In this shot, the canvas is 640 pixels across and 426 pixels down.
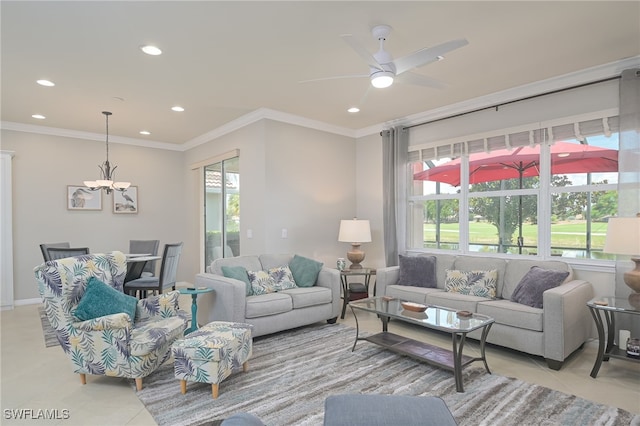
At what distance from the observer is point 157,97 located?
4.38m

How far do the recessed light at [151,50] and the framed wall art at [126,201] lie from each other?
408cm

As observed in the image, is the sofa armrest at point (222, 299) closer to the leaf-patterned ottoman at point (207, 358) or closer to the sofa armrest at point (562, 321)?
the leaf-patterned ottoman at point (207, 358)

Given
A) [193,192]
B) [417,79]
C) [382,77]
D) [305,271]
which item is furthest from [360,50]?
[193,192]

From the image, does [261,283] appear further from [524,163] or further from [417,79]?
[524,163]

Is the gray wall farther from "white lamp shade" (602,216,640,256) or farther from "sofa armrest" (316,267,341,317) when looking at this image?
"white lamp shade" (602,216,640,256)

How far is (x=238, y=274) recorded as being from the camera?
158 inches

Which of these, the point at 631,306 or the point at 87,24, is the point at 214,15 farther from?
the point at 631,306

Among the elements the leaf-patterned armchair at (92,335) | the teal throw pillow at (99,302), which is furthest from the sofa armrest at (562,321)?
the teal throw pillow at (99,302)

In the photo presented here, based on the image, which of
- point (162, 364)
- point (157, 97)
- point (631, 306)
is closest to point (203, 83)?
point (157, 97)

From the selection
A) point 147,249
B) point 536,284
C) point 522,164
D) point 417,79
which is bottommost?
point 536,284

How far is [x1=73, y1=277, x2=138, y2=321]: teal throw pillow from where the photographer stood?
2.76 m

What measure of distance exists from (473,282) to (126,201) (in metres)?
5.98

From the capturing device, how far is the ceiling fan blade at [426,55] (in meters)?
2.32

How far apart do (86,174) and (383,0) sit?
5.90 m
